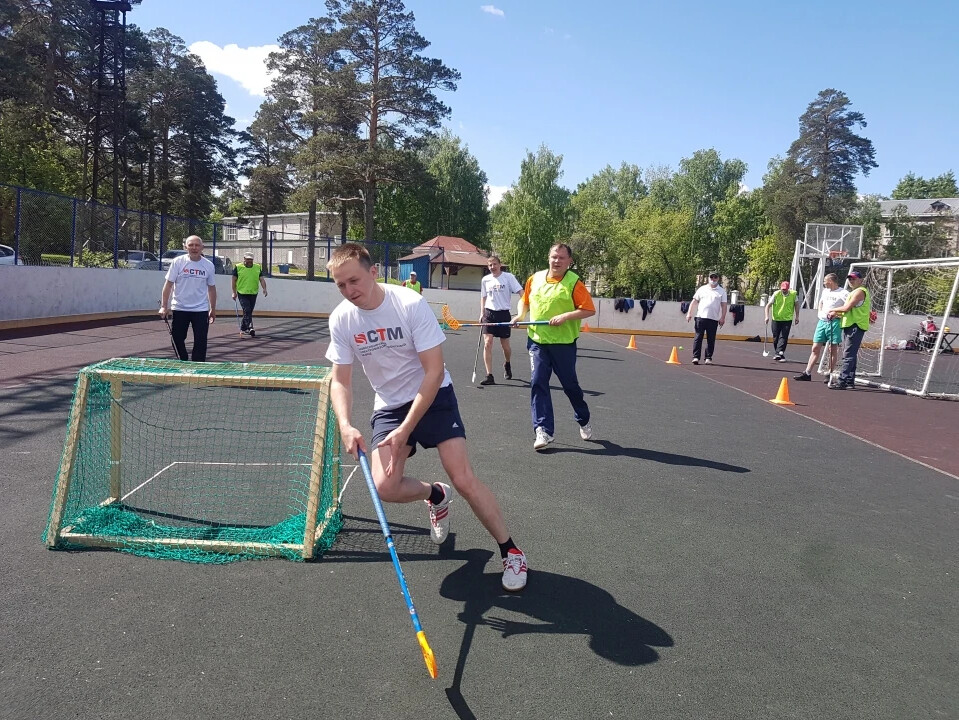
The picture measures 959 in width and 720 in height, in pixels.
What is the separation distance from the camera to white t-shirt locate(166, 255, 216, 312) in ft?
27.0

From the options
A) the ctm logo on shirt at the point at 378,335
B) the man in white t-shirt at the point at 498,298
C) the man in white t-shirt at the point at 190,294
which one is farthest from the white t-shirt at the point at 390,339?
the man in white t-shirt at the point at 498,298

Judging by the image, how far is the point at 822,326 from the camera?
12.8 meters

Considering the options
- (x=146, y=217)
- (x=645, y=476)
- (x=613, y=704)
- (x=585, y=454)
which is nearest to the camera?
(x=613, y=704)

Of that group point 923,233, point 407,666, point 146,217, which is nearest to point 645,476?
point 407,666

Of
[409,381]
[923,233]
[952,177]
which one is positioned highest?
[952,177]

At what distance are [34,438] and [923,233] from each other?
7053 centimetres

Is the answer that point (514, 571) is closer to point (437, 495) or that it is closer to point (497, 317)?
point (437, 495)

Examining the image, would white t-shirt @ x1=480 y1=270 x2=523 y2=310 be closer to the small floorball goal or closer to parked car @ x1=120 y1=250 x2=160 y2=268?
the small floorball goal

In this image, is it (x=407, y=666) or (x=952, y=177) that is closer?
(x=407, y=666)

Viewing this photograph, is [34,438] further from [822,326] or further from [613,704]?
[822,326]

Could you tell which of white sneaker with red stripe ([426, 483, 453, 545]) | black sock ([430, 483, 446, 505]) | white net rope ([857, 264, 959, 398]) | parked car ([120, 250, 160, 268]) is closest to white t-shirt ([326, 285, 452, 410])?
black sock ([430, 483, 446, 505])

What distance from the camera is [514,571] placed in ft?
11.7

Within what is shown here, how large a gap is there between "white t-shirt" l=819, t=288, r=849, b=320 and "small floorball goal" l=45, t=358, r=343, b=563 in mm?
10590

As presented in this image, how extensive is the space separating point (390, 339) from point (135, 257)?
19283 mm
